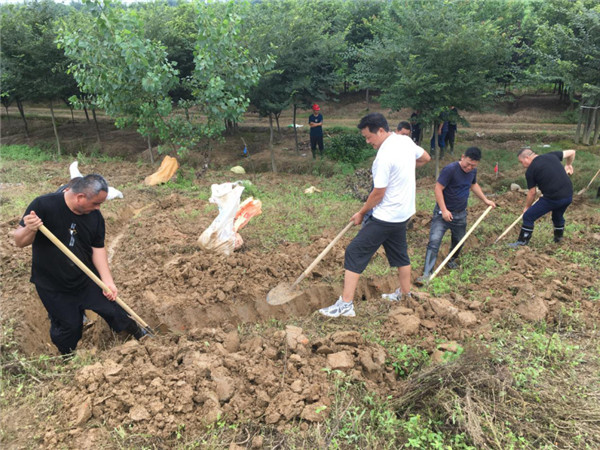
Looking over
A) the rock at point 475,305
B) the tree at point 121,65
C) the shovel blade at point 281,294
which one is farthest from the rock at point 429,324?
the tree at point 121,65

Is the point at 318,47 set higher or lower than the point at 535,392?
higher

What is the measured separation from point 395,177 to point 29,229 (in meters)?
3.20

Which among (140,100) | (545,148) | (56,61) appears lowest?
(545,148)

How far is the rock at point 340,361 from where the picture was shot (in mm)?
3186

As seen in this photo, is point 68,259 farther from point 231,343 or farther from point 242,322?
point 242,322

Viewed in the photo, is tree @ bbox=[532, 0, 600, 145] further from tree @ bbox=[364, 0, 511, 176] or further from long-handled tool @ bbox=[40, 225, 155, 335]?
long-handled tool @ bbox=[40, 225, 155, 335]

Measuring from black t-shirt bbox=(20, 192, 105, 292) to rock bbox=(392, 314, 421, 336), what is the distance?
2910 millimetres

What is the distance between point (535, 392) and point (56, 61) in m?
15.6

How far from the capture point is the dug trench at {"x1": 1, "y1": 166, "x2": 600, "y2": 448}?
2.82 m

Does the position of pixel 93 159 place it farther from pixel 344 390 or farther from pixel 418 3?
pixel 344 390

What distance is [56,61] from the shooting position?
522 inches

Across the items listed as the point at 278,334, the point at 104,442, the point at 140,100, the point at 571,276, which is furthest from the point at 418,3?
the point at 104,442

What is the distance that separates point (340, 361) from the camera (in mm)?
3225

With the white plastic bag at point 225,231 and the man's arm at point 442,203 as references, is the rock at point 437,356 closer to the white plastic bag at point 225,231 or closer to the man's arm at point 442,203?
the man's arm at point 442,203
